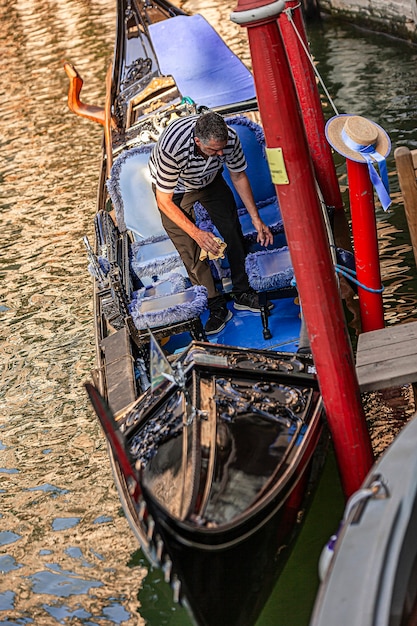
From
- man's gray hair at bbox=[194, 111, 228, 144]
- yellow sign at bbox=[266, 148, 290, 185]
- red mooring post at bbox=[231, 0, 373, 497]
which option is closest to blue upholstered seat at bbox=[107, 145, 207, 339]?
man's gray hair at bbox=[194, 111, 228, 144]

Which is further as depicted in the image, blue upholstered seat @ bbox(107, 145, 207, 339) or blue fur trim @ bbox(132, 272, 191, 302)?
blue fur trim @ bbox(132, 272, 191, 302)

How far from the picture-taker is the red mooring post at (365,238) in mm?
2783

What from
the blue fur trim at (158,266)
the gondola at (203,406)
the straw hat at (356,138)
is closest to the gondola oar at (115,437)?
the gondola at (203,406)

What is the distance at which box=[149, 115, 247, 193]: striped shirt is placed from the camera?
3.07 metres

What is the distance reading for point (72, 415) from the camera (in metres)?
3.66

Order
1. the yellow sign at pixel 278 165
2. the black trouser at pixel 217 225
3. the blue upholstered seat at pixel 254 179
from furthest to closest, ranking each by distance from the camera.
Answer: the blue upholstered seat at pixel 254 179, the black trouser at pixel 217 225, the yellow sign at pixel 278 165

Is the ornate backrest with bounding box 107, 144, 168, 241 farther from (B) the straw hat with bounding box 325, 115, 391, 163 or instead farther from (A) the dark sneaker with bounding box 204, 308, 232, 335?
(B) the straw hat with bounding box 325, 115, 391, 163

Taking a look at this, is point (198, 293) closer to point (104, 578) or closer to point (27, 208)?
point (104, 578)

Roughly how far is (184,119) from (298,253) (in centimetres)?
114

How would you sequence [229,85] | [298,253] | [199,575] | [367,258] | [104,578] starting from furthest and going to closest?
[229,85]
[367,258]
[104,578]
[298,253]
[199,575]

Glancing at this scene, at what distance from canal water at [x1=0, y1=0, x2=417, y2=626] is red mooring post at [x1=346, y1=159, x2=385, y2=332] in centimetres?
35

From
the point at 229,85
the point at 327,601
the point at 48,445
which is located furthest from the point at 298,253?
the point at 229,85

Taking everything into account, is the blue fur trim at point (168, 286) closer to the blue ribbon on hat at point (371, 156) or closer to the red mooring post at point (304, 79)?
the red mooring post at point (304, 79)

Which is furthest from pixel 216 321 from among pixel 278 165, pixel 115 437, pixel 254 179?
pixel 115 437
